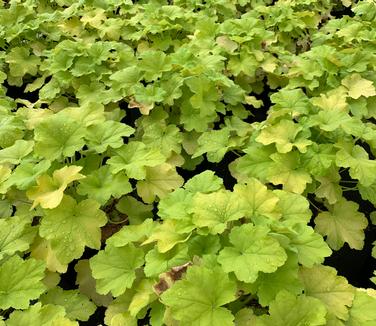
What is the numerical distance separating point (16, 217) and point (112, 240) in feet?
1.58

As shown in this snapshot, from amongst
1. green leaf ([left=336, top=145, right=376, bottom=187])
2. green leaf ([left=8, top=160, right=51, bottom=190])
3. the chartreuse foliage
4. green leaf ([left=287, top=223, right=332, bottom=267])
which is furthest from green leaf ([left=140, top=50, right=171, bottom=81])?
green leaf ([left=287, top=223, right=332, bottom=267])

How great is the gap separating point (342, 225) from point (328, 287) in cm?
68

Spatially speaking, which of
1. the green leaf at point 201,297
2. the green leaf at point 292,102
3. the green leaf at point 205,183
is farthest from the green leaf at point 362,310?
the green leaf at point 292,102

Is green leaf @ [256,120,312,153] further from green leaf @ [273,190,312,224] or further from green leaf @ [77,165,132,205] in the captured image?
green leaf @ [77,165,132,205]

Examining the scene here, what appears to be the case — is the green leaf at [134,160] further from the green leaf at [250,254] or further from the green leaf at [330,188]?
the green leaf at [330,188]

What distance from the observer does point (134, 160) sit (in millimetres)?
2205

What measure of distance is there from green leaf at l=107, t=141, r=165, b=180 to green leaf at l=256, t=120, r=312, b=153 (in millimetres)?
554

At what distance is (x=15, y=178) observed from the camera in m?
2.10

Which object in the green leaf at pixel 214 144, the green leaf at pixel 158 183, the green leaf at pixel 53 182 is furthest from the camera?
the green leaf at pixel 214 144

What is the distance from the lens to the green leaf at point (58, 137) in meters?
2.14

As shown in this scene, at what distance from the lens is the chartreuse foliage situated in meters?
1.62

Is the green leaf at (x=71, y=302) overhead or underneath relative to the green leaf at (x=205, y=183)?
underneath

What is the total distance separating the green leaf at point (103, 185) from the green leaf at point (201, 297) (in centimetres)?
66

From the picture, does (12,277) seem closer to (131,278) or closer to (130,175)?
(131,278)
